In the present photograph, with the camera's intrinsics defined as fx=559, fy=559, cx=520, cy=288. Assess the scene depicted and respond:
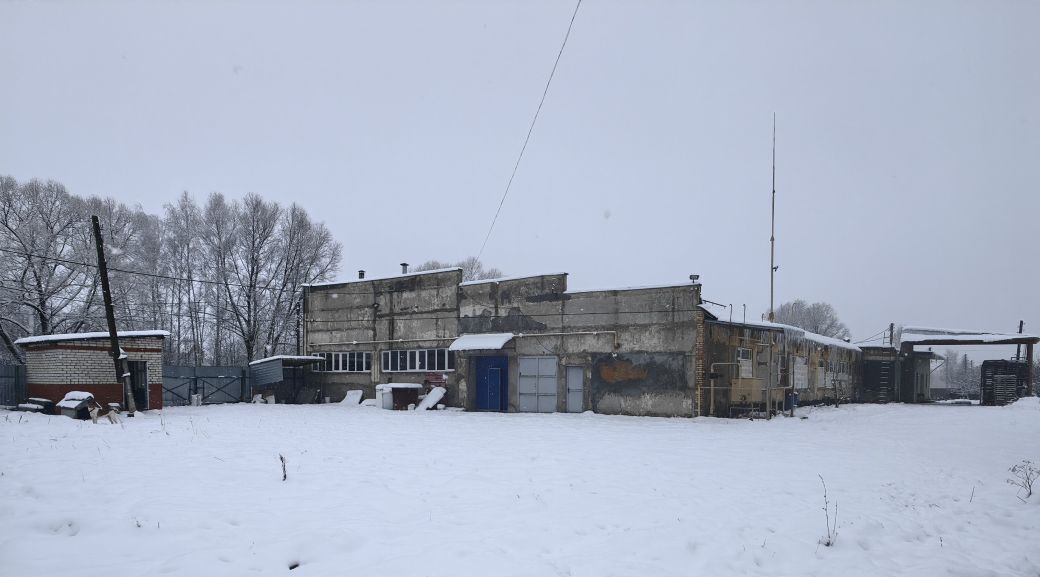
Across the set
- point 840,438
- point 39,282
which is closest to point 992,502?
point 840,438

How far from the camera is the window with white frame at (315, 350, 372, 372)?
89.6ft

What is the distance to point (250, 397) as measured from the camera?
1091 inches

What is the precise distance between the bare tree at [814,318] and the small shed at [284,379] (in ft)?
192

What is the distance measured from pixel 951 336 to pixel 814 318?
139ft

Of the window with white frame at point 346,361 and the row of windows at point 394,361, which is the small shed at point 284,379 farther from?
the row of windows at point 394,361

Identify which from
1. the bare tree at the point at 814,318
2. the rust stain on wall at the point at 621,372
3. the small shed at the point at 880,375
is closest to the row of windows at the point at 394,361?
the rust stain on wall at the point at 621,372

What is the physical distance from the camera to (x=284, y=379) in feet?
91.2

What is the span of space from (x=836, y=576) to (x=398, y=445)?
29.4ft

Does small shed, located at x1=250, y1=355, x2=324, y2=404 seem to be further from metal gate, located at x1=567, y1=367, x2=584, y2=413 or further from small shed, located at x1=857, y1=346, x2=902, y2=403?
small shed, located at x1=857, y1=346, x2=902, y2=403

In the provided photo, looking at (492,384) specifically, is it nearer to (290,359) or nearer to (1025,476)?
(290,359)

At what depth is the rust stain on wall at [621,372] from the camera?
2047cm

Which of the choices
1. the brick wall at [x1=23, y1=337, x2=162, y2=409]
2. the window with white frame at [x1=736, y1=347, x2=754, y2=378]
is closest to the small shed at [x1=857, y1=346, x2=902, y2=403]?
the window with white frame at [x1=736, y1=347, x2=754, y2=378]

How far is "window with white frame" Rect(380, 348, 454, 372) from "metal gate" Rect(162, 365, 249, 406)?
726 cm

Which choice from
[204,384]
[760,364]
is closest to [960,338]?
[760,364]
